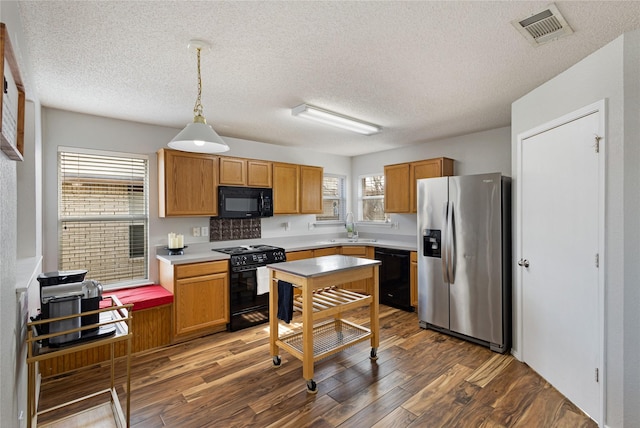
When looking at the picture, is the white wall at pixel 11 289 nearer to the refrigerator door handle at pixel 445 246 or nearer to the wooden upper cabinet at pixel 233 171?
the wooden upper cabinet at pixel 233 171

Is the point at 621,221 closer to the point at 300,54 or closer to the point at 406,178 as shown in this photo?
the point at 300,54

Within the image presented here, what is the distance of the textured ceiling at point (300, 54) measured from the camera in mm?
1696

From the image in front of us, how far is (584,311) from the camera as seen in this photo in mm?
2248

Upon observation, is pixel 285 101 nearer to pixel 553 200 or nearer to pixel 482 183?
pixel 482 183

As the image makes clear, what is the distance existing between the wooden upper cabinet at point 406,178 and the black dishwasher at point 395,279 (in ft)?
2.44

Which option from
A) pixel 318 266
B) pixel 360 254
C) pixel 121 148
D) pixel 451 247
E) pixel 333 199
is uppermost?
pixel 121 148

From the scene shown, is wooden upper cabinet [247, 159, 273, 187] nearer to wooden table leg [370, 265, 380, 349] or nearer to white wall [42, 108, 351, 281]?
white wall [42, 108, 351, 281]

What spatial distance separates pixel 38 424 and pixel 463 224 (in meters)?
3.94

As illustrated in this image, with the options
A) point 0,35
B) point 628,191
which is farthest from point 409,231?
point 0,35

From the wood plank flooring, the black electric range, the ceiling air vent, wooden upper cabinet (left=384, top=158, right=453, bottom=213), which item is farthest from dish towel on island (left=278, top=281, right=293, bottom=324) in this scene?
wooden upper cabinet (left=384, top=158, right=453, bottom=213)

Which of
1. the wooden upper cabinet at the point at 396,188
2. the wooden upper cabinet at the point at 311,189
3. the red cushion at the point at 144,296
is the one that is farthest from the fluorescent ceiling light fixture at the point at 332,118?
the red cushion at the point at 144,296

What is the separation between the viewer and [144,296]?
3295mm

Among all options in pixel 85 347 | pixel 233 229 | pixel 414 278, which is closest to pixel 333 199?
pixel 233 229

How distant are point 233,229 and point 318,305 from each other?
2.11m
